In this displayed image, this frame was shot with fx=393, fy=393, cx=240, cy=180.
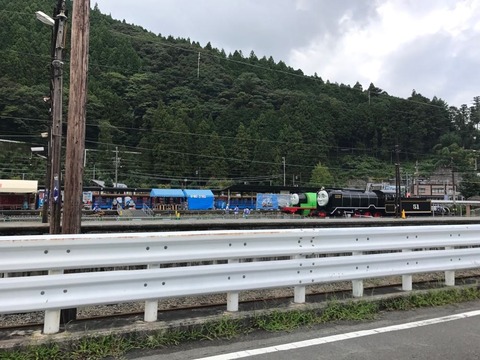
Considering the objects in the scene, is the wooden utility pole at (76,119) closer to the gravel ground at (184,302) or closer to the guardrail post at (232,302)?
the gravel ground at (184,302)

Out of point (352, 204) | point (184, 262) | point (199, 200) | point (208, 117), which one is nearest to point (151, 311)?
point (184, 262)

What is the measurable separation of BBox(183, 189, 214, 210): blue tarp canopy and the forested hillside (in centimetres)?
4166

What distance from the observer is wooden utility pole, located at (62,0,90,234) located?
491 centimetres

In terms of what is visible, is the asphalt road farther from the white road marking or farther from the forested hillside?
the forested hillside

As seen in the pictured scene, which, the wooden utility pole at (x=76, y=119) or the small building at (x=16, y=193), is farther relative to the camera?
the small building at (x=16, y=193)

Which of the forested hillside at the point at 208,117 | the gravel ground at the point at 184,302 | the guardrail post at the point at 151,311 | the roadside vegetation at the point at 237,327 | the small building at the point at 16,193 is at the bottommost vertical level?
the gravel ground at the point at 184,302

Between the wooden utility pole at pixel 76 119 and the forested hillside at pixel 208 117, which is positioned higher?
the forested hillside at pixel 208 117

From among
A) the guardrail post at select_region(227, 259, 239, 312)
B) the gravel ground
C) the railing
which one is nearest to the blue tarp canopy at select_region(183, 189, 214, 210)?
the gravel ground

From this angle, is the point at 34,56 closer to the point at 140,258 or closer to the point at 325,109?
the point at 325,109

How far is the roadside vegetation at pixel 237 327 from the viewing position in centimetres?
356

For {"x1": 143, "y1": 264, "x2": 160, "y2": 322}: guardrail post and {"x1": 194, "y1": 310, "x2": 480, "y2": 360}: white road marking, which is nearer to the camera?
{"x1": 194, "y1": 310, "x2": 480, "y2": 360}: white road marking

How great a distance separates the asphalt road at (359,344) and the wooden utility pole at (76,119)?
6.75 ft

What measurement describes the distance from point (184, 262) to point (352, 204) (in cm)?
3864

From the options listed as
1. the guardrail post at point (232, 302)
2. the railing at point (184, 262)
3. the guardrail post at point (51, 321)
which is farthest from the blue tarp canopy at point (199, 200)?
the guardrail post at point (51, 321)
